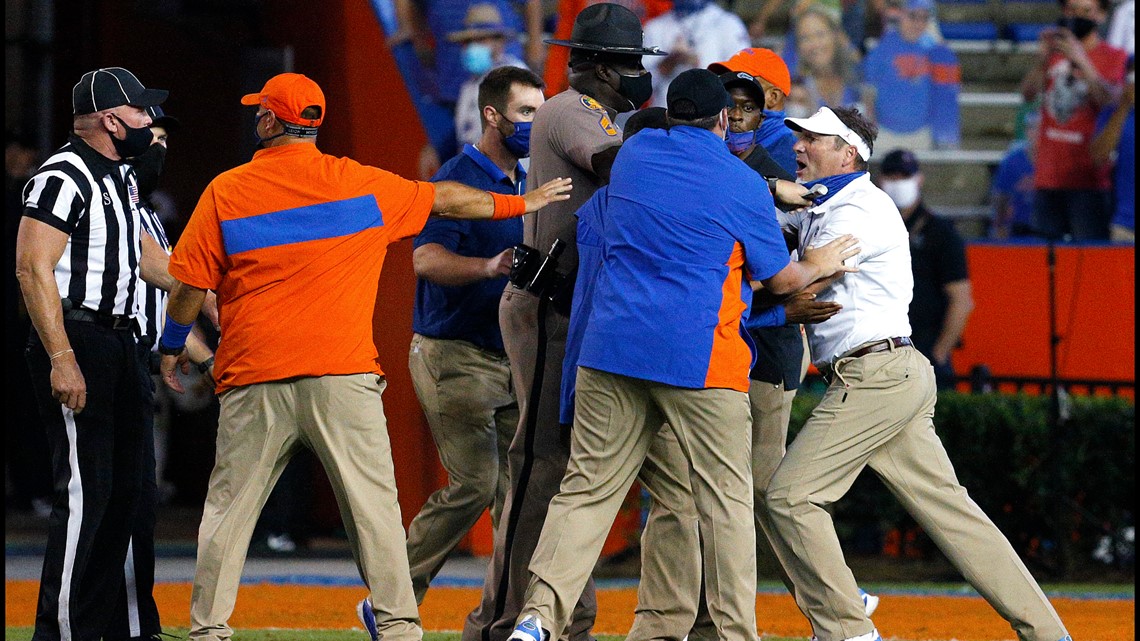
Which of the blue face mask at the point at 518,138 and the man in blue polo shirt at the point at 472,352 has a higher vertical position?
the blue face mask at the point at 518,138

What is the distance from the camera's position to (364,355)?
5.57 meters

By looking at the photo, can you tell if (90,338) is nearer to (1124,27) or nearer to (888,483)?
(888,483)

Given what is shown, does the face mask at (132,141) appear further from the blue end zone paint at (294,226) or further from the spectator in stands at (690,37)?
the spectator in stands at (690,37)

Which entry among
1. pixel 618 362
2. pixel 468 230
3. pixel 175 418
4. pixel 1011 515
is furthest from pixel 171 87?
pixel 618 362

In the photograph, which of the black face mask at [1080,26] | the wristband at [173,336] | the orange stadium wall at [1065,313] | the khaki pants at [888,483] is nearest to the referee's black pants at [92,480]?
the wristband at [173,336]

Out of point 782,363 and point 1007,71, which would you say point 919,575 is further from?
point 1007,71

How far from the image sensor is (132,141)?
6336mm

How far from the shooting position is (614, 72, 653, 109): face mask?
5.90 metres

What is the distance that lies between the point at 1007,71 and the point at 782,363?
346 inches

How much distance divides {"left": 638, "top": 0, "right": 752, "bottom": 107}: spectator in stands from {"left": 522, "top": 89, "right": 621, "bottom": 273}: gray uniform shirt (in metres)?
5.86

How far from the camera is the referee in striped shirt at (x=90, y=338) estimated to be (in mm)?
6020

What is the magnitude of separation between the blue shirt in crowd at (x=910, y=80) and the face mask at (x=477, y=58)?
140 inches

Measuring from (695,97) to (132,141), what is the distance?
2380 millimetres

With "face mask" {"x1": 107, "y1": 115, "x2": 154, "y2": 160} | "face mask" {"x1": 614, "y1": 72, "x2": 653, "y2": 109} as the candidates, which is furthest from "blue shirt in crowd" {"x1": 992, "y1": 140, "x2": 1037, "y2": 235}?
"face mask" {"x1": 107, "y1": 115, "x2": 154, "y2": 160}
